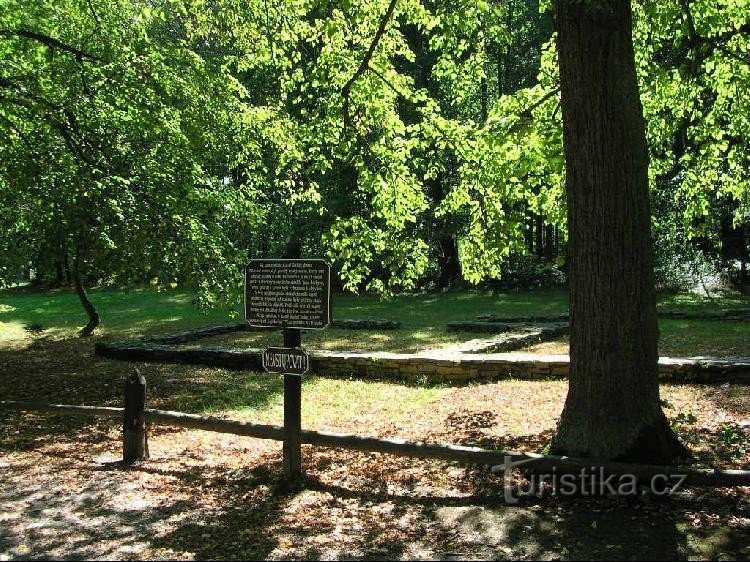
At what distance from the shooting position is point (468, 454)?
536 centimetres

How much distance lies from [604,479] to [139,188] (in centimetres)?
799

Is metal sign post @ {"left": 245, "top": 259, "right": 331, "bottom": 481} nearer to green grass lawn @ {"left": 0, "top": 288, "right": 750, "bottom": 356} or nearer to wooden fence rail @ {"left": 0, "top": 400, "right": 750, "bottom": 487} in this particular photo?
wooden fence rail @ {"left": 0, "top": 400, "right": 750, "bottom": 487}

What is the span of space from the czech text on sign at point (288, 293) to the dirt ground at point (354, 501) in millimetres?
1565

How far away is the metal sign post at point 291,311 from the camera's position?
19.4ft

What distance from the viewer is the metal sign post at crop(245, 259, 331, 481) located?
233 inches

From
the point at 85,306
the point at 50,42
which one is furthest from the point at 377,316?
the point at 50,42

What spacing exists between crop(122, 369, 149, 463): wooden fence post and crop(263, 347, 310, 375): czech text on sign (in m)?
1.73

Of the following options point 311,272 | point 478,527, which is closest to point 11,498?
point 311,272

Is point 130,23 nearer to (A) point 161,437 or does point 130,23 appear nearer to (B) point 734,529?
(A) point 161,437

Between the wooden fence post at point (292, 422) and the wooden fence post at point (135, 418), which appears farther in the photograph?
the wooden fence post at point (135, 418)

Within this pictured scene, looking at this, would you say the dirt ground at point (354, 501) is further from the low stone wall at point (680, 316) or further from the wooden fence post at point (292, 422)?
the low stone wall at point (680, 316)

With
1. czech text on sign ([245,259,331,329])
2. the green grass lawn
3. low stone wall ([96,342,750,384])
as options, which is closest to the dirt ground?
low stone wall ([96,342,750,384])

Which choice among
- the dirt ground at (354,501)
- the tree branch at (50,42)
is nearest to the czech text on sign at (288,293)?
the dirt ground at (354,501)

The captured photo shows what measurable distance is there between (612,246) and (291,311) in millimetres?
2883
